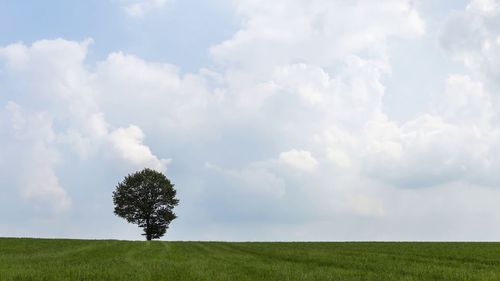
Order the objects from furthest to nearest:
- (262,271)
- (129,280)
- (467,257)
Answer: (467,257), (262,271), (129,280)

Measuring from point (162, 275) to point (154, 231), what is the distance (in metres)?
70.1

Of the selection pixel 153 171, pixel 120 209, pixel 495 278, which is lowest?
→ pixel 495 278

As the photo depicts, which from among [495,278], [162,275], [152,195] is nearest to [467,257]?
[495,278]

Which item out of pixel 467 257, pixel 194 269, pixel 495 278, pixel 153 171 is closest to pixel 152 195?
pixel 153 171

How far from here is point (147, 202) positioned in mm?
86000

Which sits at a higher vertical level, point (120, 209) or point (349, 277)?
point (120, 209)

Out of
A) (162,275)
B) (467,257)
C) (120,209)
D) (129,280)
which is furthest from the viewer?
(120,209)

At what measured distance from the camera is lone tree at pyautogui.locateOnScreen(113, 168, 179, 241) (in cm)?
8588

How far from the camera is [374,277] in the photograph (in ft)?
61.8

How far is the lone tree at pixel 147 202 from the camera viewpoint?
8588 cm

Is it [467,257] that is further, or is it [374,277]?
[467,257]

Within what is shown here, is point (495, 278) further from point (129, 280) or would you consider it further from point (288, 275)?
point (129, 280)

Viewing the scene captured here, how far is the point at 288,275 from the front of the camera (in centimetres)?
1870

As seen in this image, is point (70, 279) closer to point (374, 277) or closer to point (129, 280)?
point (129, 280)
